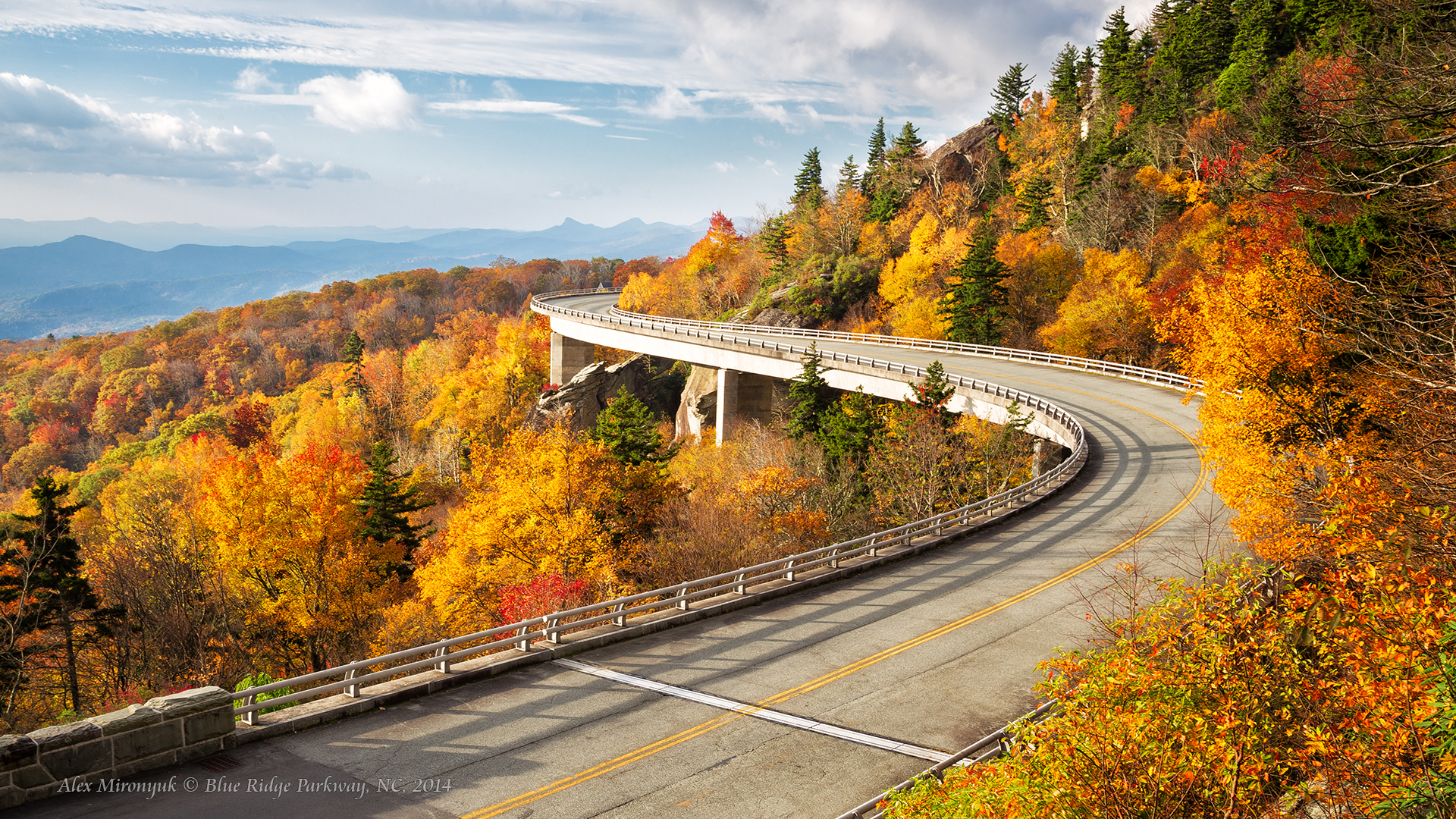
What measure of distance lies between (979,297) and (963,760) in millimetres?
48106

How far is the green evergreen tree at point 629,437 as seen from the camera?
35.3 metres

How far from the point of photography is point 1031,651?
15.4 meters

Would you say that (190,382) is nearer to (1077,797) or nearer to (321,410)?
(321,410)

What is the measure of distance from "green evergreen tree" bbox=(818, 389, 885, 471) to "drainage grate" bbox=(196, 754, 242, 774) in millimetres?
29907

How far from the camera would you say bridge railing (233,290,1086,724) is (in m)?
12.3

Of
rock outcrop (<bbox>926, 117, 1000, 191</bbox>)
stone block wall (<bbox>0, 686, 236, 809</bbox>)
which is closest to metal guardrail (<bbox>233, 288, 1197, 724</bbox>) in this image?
stone block wall (<bbox>0, 686, 236, 809</bbox>)

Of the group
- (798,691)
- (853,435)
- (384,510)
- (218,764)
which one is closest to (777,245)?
(853,435)

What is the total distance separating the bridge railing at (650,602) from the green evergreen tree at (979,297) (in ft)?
63.4

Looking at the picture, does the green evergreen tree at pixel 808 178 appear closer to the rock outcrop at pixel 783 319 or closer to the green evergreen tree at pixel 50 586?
the rock outcrop at pixel 783 319

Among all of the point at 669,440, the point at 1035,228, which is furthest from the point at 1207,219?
the point at 669,440

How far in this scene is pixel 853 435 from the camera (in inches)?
1535

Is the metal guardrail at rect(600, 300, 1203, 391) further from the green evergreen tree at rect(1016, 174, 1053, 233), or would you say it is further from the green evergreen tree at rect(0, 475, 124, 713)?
the green evergreen tree at rect(0, 475, 124, 713)

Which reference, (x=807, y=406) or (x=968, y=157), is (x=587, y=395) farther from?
(x=968, y=157)

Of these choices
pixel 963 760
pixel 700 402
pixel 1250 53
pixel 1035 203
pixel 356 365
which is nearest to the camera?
pixel 963 760
